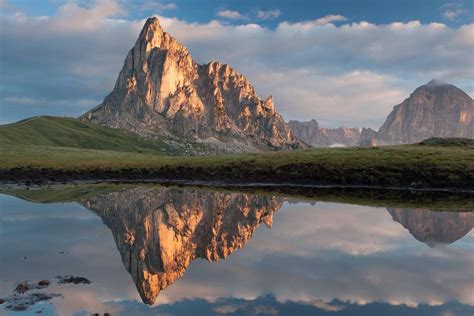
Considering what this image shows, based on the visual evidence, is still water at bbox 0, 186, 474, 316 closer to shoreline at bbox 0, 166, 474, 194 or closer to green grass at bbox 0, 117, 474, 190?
green grass at bbox 0, 117, 474, 190

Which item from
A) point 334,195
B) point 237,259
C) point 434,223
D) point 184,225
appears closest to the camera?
point 237,259

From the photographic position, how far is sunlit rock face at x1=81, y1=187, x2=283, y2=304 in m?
23.9

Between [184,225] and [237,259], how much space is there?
11147mm

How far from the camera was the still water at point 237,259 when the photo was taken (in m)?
18.5

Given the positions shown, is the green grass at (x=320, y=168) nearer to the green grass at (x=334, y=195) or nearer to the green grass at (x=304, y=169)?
the green grass at (x=304, y=169)

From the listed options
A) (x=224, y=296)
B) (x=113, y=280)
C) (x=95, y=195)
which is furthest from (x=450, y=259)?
(x=95, y=195)

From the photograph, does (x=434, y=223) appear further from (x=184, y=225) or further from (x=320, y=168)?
(x=320, y=168)

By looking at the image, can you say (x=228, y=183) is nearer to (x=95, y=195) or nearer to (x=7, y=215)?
(x=95, y=195)

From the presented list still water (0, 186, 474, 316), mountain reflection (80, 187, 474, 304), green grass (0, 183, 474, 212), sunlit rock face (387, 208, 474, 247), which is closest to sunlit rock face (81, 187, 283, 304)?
mountain reflection (80, 187, 474, 304)

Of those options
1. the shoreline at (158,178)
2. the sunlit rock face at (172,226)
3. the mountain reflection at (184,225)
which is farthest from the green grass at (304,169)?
the mountain reflection at (184,225)

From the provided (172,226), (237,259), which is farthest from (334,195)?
(237,259)

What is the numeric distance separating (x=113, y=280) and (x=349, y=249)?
16.0 metres

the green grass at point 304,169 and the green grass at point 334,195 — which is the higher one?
the green grass at point 304,169

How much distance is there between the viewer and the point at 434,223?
1489 inches
